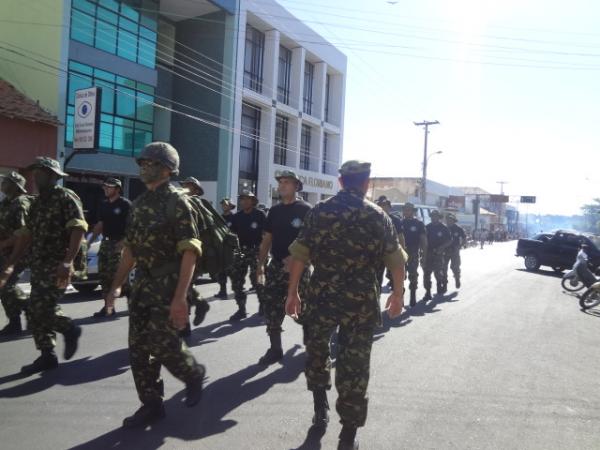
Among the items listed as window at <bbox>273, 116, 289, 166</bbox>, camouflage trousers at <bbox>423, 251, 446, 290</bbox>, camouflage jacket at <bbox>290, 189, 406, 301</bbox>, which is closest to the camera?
camouflage jacket at <bbox>290, 189, 406, 301</bbox>

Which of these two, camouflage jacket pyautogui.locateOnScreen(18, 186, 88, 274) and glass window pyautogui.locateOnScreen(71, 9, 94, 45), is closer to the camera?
camouflage jacket pyautogui.locateOnScreen(18, 186, 88, 274)

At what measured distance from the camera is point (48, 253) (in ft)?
13.5

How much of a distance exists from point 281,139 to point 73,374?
2471 centimetres

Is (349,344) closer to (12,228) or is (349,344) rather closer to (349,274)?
(349,274)

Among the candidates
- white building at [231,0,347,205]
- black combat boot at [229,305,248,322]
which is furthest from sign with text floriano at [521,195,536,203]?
black combat boot at [229,305,248,322]

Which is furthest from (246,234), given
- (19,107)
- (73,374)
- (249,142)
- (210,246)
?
(249,142)

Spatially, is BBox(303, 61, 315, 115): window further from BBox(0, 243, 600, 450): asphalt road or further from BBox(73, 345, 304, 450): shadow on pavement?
BBox(73, 345, 304, 450): shadow on pavement

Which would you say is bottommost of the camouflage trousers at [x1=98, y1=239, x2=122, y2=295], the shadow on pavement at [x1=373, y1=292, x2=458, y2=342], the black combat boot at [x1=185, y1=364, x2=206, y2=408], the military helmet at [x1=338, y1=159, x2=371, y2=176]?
the shadow on pavement at [x1=373, y1=292, x2=458, y2=342]

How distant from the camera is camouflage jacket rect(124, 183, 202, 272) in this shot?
9.79ft

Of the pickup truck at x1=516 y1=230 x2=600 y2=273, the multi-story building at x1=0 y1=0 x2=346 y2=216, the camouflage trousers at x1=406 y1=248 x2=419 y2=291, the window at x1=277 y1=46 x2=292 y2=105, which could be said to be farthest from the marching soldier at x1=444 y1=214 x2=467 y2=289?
the window at x1=277 y1=46 x2=292 y2=105

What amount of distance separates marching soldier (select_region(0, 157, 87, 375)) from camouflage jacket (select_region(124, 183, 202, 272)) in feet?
4.18

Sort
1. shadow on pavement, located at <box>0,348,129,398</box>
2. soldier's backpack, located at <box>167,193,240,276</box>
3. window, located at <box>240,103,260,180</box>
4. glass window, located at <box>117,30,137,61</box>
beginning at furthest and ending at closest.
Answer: window, located at <box>240,103,260,180</box> → glass window, located at <box>117,30,137,61</box> → shadow on pavement, located at <box>0,348,129,398</box> → soldier's backpack, located at <box>167,193,240,276</box>

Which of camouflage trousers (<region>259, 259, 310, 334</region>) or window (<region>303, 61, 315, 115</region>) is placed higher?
window (<region>303, 61, 315, 115</region>)

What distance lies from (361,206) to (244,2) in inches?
888
